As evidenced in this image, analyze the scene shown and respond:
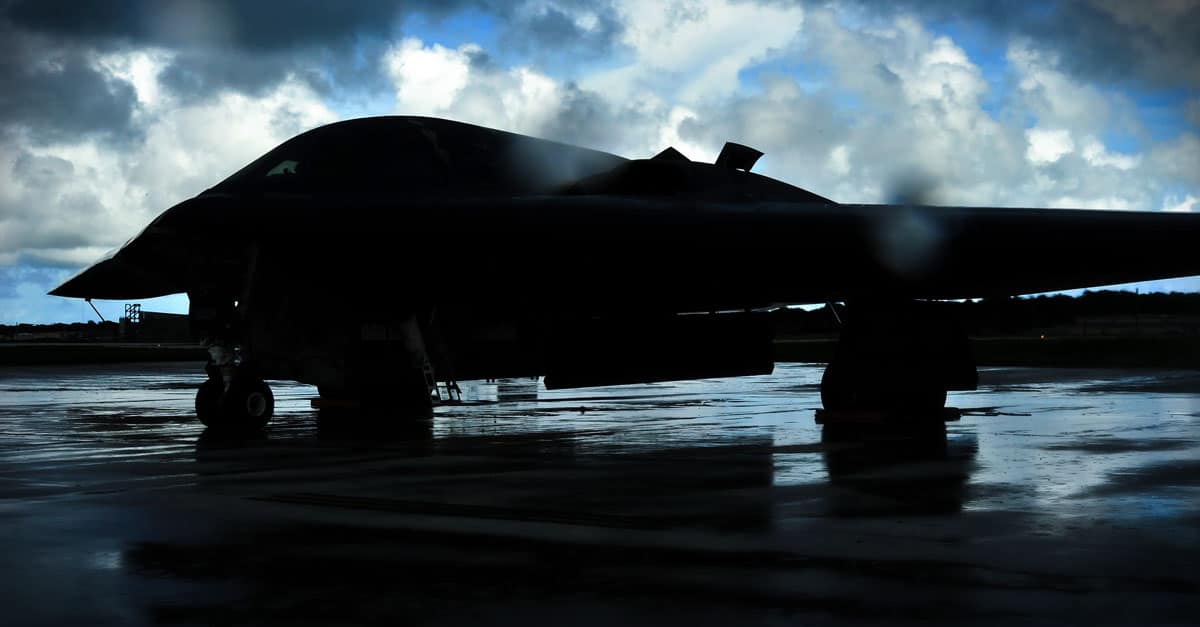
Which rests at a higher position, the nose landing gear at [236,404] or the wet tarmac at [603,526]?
the nose landing gear at [236,404]

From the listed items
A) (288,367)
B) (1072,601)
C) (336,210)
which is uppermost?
(336,210)

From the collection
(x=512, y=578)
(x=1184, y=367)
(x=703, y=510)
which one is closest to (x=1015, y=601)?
(x=512, y=578)

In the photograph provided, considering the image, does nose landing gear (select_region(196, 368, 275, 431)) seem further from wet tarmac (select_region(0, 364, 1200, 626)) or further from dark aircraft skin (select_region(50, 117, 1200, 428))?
wet tarmac (select_region(0, 364, 1200, 626))

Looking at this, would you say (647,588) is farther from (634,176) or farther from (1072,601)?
(634,176)

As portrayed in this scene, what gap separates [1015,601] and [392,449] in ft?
29.1

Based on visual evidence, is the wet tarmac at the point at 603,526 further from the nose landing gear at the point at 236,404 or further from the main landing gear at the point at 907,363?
the main landing gear at the point at 907,363

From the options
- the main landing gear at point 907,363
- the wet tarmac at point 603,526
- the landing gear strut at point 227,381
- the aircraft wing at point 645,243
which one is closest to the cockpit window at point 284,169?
the aircraft wing at point 645,243

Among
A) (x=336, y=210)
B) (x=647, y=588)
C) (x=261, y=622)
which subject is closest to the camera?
(x=261, y=622)

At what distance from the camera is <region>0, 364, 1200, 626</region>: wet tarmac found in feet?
18.8

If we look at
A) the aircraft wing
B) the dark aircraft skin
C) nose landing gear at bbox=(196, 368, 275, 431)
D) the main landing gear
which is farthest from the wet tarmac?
the aircraft wing

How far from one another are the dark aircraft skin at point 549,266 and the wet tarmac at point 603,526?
4.59 ft

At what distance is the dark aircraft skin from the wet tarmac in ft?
4.59

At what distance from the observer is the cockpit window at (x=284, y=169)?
1595 centimetres

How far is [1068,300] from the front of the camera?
213 ft
